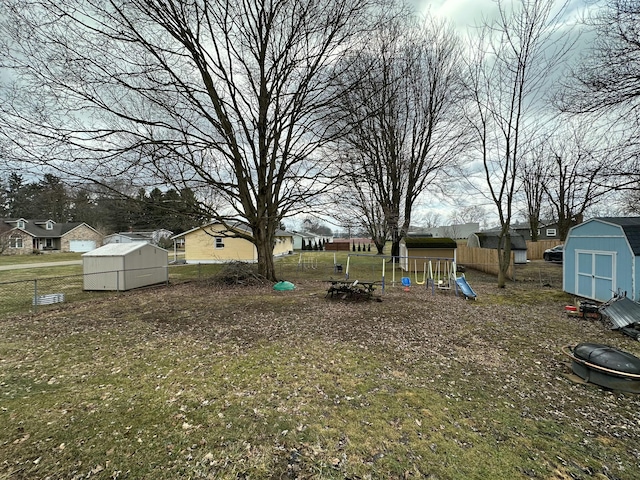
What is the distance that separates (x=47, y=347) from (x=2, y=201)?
63805 millimetres

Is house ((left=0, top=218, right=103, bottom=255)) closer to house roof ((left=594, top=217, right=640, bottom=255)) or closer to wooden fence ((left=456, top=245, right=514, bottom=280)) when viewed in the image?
wooden fence ((left=456, top=245, right=514, bottom=280))

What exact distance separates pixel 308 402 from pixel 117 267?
12685 millimetres

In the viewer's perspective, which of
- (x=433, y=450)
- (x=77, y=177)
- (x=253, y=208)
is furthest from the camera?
(x=253, y=208)

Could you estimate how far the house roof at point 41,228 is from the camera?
41.2m

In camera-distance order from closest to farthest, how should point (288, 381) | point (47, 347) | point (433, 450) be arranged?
point (433, 450)
point (288, 381)
point (47, 347)

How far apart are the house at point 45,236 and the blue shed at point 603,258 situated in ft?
182

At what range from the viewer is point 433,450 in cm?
301

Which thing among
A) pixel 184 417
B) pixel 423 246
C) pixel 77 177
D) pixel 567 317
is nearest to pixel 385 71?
pixel 423 246

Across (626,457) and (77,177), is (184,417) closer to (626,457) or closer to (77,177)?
(626,457)

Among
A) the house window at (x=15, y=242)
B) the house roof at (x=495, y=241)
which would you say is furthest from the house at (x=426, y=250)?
the house window at (x=15, y=242)

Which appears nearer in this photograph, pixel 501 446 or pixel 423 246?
pixel 501 446

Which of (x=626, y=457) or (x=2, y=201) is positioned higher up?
(x=2, y=201)

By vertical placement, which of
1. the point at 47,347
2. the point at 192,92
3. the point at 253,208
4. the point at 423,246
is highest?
the point at 192,92

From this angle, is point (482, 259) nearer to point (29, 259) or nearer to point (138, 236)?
point (29, 259)
